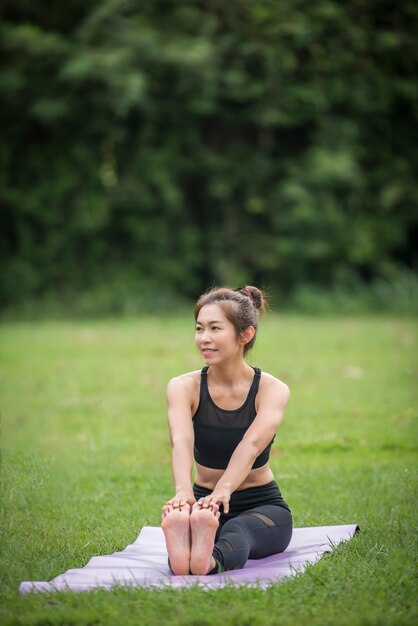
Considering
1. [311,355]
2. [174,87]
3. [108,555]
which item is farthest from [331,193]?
[108,555]

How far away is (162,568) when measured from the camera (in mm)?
3584

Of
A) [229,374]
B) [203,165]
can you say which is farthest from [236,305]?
[203,165]

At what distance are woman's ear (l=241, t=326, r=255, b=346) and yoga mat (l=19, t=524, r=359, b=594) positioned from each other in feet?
3.17

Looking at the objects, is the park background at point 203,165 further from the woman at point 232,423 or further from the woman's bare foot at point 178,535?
the woman's bare foot at point 178,535

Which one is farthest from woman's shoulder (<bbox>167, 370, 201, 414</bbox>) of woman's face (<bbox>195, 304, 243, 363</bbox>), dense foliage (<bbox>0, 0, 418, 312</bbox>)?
dense foliage (<bbox>0, 0, 418, 312</bbox>)

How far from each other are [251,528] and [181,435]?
0.50 meters

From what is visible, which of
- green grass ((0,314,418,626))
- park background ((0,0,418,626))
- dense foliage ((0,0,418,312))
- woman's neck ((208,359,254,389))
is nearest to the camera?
green grass ((0,314,418,626))

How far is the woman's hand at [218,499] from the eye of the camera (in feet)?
11.4

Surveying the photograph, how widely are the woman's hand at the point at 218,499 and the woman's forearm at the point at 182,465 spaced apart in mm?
117

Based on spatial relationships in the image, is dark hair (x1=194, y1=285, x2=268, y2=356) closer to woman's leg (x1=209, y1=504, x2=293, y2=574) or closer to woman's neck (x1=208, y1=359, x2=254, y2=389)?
woman's neck (x1=208, y1=359, x2=254, y2=389)

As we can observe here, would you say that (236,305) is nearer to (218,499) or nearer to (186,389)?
(186,389)

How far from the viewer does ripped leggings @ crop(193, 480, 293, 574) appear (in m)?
3.53

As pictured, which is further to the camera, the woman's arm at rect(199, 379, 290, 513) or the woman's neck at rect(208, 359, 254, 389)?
the woman's neck at rect(208, 359, 254, 389)

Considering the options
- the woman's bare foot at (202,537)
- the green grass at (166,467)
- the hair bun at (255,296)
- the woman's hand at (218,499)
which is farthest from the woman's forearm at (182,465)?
the hair bun at (255,296)
